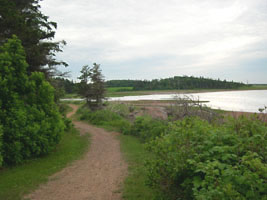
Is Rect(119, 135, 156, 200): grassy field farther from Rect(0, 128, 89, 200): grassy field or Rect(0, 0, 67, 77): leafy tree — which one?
Rect(0, 0, 67, 77): leafy tree

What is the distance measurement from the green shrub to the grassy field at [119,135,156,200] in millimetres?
1307

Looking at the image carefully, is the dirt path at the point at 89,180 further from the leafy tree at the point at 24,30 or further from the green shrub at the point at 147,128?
the leafy tree at the point at 24,30

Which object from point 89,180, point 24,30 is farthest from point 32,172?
point 24,30

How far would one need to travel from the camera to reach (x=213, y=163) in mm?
2971

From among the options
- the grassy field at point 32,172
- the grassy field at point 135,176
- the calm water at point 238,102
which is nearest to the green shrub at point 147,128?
the grassy field at point 135,176

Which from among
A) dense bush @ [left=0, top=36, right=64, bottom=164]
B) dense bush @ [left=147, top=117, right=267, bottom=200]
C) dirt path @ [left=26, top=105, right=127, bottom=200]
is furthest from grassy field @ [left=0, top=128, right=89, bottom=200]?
dense bush @ [left=147, top=117, right=267, bottom=200]

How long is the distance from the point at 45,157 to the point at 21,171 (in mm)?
1951

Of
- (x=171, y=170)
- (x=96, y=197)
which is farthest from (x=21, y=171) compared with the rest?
(x=171, y=170)

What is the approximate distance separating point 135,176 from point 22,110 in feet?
16.7

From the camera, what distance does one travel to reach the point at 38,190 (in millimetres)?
6398

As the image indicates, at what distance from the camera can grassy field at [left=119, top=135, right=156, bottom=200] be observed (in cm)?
590

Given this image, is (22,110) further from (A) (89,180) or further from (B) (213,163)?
(B) (213,163)

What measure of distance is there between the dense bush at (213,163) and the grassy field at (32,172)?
4.20m

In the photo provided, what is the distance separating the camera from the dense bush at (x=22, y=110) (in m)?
8.20
